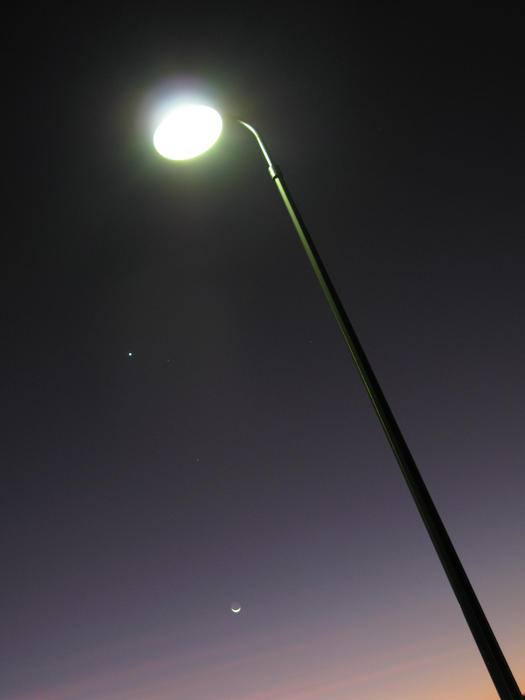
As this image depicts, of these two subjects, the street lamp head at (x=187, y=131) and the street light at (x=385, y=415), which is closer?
the street light at (x=385, y=415)

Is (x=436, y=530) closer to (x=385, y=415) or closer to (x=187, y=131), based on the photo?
(x=385, y=415)

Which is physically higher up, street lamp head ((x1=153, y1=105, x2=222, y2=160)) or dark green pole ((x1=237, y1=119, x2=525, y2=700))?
street lamp head ((x1=153, y1=105, x2=222, y2=160))

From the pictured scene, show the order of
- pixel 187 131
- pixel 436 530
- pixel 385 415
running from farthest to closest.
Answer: pixel 187 131 → pixel 385 415 → pixel 436 530

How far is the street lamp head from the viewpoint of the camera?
5.52 m

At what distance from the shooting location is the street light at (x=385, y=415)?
2.99 meters

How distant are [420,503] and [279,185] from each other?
318 centimetres

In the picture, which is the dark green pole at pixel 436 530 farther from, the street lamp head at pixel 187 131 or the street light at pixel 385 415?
the street lamp head at pixel 187 131

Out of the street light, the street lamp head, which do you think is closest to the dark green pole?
the street light

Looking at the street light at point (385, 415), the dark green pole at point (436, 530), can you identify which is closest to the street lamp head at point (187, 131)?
the street light at point (385, 415)

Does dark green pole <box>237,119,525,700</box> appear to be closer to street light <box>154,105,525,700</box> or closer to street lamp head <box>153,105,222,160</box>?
street light <box>154,105,525,700</box>

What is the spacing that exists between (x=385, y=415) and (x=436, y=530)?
0.82 meters

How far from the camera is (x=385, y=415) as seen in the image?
3.82m

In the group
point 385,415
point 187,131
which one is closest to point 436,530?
point 385,415

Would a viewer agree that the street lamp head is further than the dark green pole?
Yes
